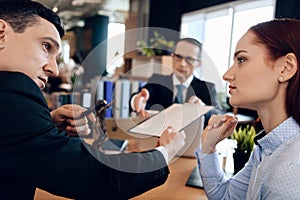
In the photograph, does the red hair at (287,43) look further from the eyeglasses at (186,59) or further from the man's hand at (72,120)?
the eyeglasses at (186,59)

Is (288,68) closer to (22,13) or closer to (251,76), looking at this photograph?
(251,76)

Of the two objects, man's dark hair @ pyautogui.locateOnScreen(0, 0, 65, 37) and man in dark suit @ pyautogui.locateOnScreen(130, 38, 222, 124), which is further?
man in dark suit @ pyautogui.locateOnScreen(130, 38, 222, 124)

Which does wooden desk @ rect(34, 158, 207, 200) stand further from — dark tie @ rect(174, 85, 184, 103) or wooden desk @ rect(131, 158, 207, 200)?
dark tie @ rect(174, 85, 184, 103)

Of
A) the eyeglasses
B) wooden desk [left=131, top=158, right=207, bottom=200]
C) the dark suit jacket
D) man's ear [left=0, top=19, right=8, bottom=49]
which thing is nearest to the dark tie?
wooden desk [left=131, top=158, right=207, bottom=200]

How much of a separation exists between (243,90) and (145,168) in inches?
13.3

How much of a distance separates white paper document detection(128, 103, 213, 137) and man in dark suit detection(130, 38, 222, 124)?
0.06 metres

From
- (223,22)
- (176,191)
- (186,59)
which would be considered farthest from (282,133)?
(223,22)

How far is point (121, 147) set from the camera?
4.89 ft

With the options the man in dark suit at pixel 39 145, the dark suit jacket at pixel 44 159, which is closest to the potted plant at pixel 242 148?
the man in dark suit at pixel 39 145

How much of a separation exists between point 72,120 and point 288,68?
67 centimetres

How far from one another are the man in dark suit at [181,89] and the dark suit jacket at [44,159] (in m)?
0.46

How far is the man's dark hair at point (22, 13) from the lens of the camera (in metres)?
0.73

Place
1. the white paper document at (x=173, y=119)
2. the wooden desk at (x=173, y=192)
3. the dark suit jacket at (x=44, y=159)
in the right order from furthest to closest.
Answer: the wooden desk at (x=173, y=192) → the white paper document at (x=173, y=119) → the dark suit jacket at (x=44, y=159)

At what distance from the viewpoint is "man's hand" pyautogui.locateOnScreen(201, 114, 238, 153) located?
99 centimetres
